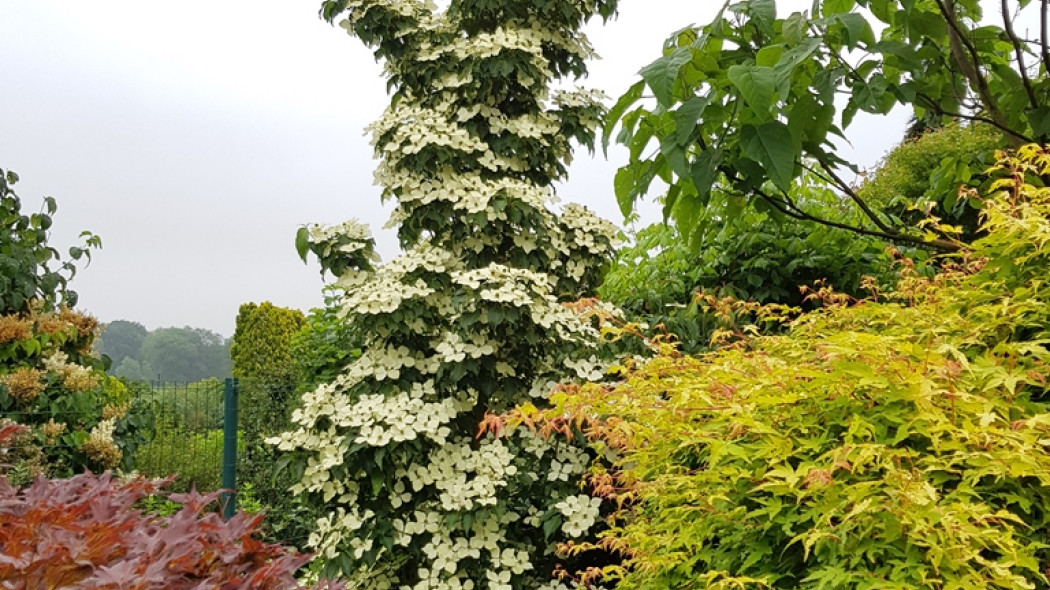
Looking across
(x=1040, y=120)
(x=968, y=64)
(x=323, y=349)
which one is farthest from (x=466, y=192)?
(x=323, y=349)

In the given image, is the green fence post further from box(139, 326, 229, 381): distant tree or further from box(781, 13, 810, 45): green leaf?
box(139, 326, 229, 381): distant tree

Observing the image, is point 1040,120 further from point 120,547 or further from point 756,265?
point 120,547

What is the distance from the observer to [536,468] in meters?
3.50

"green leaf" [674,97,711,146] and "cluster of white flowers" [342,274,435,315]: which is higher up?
"cluster of white flowers" [342,274,435,315]

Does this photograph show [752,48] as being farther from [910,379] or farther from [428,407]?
[428,407]

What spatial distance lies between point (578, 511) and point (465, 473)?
51cm

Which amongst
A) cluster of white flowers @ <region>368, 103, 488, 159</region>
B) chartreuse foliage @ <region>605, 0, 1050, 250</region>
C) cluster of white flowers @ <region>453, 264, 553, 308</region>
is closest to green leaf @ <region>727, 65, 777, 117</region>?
chartreuse foliage @ <region>605, 0, 1050, 250</region>

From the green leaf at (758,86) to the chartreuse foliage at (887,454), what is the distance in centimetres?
55

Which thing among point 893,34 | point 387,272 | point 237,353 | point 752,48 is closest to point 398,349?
point 387,272

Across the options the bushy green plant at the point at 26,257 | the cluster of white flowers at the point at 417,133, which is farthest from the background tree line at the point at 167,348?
the cluster of white flowers at the point at 417,133

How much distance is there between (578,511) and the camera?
10.6ft

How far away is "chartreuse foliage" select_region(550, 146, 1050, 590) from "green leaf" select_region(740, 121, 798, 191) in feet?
1.37

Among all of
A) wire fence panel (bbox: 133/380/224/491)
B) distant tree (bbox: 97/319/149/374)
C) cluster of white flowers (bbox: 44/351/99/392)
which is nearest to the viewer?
cluster of white flowers (bbox: 44/351/99/392)

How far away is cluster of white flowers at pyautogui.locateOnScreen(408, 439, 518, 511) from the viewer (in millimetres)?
3242
